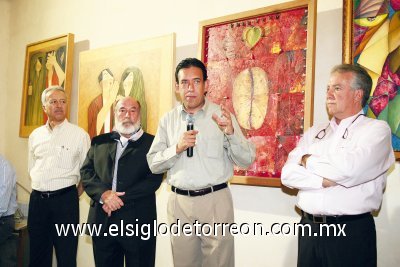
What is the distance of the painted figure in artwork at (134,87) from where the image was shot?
126 inches

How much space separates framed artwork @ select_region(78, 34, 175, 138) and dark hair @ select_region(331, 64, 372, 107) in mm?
1492

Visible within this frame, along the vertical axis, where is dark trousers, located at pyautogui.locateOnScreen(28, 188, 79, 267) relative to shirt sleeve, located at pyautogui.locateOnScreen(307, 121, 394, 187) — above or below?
below

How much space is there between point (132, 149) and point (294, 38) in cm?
136

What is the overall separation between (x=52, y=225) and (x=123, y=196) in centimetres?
103

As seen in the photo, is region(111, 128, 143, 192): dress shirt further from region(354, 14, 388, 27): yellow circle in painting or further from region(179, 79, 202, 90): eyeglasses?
region(354, 14, 388, 27): yellow circle in painting

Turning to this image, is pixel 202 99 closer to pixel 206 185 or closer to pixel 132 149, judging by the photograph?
pixel 206 185

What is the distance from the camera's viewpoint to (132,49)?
332 cm

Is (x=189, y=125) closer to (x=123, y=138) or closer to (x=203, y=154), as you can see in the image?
(x=203, y=154)

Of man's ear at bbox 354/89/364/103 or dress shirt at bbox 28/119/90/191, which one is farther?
dress shirt at bbox 28/119/90/191

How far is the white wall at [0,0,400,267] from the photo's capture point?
227cm

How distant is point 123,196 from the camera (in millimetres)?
2453

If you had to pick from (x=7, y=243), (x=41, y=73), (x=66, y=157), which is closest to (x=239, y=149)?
(x=66, y=157)

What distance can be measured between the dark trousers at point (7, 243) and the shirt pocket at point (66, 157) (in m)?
0.59

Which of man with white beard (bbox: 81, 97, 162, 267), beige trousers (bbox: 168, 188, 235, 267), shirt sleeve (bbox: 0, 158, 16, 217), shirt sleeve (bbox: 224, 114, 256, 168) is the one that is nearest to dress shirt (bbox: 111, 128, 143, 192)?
man with white beard (bbox: 81, 97, 162, 267)
